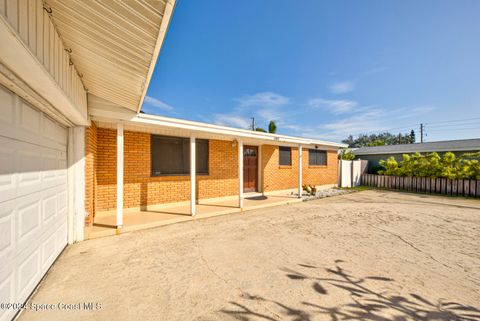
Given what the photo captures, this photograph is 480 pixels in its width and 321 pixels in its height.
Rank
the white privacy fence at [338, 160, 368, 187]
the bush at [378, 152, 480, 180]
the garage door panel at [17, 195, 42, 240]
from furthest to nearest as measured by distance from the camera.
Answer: the white privacy fence at [338, 160, 368, 187]
the bush at [378, 152, 480, 180]
the garage door panel at [17, 195, 42, 240]

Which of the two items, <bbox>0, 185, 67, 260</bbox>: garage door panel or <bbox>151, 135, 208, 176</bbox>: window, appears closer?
<bbox>0, 185, 67, 260</bbox>: garage door panel

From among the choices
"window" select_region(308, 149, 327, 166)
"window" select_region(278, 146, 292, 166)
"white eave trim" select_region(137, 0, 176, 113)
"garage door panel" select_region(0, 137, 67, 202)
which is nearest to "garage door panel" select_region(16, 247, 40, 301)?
"garage door panel" select_region(0, 137, 67, 202)

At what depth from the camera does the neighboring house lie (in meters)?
13.1

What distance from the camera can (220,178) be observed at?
8.16 meters

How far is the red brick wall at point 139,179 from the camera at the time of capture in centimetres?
563

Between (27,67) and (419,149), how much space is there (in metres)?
20.9

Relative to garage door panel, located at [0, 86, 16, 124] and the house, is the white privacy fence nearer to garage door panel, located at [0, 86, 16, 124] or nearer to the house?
the house

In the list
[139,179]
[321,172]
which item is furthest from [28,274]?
[321,172]

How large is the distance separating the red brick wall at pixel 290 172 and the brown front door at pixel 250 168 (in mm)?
427

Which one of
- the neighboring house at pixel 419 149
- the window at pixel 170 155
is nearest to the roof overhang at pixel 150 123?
the window at pixel 170 155

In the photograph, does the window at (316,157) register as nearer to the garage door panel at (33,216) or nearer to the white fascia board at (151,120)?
Answer: the white fascia board at (151,120)

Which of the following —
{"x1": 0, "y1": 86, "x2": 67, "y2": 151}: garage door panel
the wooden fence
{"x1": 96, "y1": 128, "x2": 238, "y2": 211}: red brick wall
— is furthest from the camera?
the wooden fence

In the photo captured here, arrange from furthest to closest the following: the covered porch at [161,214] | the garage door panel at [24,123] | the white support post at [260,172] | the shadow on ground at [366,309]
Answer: the white support post at [260,172] → the covered porch at [161,214] → the shadow on ground at [366,309] → the garage door panel at [24,123]

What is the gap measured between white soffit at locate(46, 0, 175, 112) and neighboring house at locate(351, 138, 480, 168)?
19.8 m
